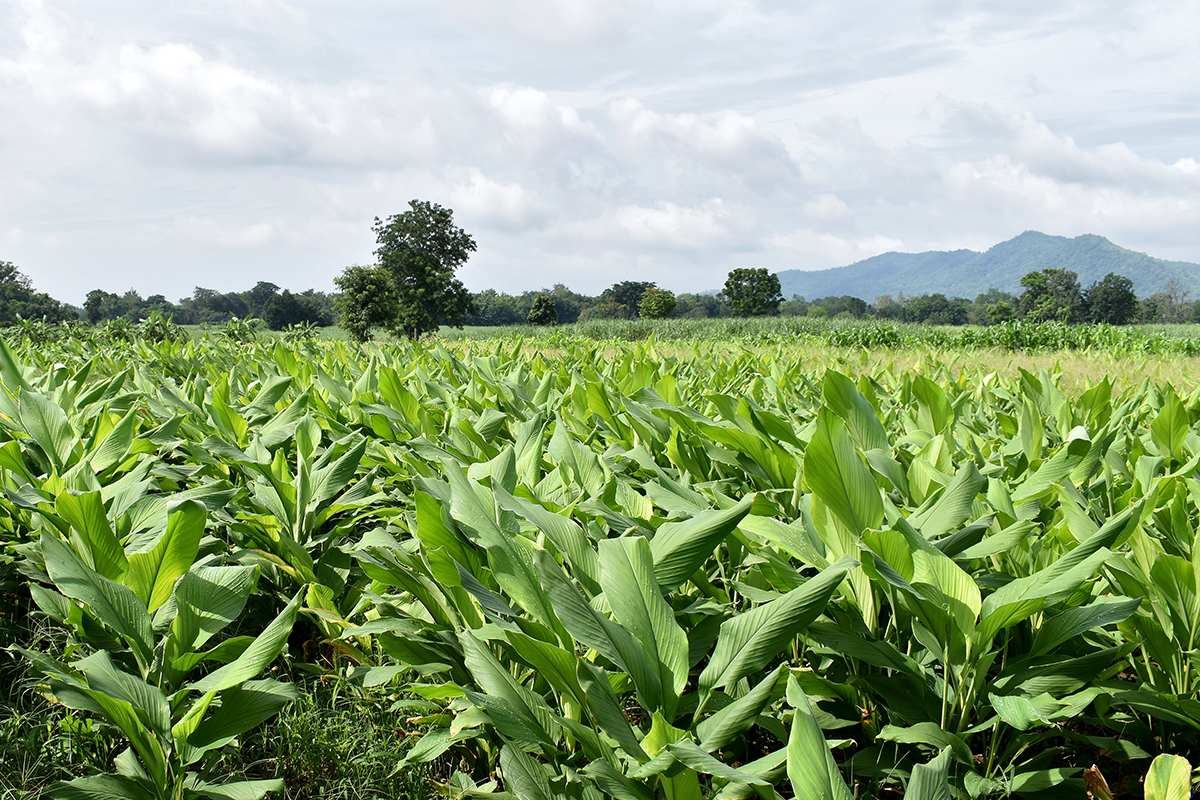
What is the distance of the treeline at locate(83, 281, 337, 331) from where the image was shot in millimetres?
102125

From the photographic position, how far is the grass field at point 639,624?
1071mm

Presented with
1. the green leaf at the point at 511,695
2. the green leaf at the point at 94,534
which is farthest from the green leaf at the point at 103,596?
the green leaf at the point at 511,695

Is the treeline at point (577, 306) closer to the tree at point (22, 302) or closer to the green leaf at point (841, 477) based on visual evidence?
the tree at point (22, 302)

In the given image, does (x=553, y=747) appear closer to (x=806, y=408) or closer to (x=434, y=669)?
(x=434, y=669)

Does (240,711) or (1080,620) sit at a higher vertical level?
(1080,620)

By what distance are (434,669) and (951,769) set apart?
98 centimetres

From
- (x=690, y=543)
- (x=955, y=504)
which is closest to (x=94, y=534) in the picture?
(x=690, y=543)

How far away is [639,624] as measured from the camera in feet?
3.51

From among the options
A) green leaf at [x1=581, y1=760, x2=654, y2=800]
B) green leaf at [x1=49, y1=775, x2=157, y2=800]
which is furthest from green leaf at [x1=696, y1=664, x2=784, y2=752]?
green leaf at [x1=49, y1=775, x2=157, y2=800]

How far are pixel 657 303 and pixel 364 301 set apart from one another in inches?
2153

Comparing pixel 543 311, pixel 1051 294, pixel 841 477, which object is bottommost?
pixel 841 477

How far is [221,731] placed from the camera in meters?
1.28

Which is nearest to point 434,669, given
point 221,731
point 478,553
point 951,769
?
point 478,553

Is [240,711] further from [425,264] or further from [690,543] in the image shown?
[425,264]
